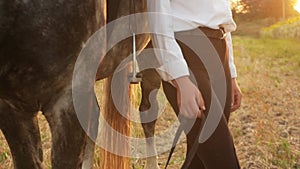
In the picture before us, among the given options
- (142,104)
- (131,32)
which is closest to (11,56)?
(131,32)

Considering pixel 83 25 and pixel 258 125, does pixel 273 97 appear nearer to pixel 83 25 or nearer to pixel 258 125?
pixel 258 125

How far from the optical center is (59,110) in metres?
1.58

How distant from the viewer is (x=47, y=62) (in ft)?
4.84

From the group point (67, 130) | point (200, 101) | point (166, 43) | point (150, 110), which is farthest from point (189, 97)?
point (150, 110)

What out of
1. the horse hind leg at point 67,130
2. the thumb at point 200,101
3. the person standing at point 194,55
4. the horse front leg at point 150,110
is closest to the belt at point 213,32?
the person standing at point 194,55

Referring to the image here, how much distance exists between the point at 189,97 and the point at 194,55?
22 centimetres

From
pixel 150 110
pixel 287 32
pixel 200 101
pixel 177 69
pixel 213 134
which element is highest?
pixel 287 32

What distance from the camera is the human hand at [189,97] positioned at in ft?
5.38

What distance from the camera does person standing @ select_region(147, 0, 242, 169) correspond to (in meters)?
1.65

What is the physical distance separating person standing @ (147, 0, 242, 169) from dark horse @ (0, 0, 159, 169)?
24cm

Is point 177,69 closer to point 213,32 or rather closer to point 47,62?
point 213,32

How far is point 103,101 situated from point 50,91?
149 cm

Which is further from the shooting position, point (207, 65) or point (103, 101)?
point (103, 101)

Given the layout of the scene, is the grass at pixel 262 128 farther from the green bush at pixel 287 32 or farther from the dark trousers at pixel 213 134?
the green bush at pixel 287 32
